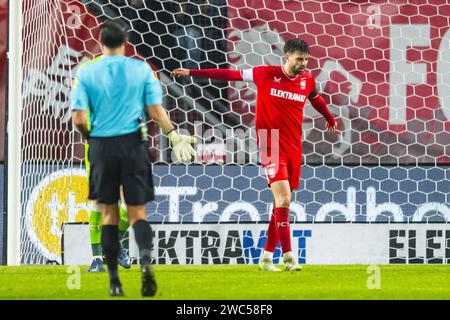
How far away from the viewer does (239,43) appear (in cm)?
1013

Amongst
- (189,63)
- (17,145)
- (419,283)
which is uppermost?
(189,63)

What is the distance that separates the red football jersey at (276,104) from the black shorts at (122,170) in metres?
2.47

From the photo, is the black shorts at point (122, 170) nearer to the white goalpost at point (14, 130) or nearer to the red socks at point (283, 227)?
the red socks at point (283, 227)

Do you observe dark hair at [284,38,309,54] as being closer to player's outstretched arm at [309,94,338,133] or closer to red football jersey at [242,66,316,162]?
red football jersey at [242,66,316,162]

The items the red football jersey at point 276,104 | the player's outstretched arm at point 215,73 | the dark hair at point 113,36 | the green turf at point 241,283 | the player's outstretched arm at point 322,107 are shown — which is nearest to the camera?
the dark hair at point 113,36

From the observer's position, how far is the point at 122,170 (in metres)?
6.14

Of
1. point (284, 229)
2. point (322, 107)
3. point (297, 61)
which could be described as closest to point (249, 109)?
point (322, 107)

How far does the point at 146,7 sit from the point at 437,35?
7.88 feet

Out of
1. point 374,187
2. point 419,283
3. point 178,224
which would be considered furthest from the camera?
point 374,187

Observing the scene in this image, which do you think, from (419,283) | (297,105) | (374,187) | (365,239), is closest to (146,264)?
(419,283)

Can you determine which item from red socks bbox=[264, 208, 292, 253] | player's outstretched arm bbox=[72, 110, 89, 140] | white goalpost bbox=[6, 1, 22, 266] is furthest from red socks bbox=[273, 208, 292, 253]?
player's outstretched arm bbox=[72, 110, 89, 140]

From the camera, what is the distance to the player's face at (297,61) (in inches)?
332

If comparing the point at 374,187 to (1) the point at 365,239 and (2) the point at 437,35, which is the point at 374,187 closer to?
(1) the point at 365,239

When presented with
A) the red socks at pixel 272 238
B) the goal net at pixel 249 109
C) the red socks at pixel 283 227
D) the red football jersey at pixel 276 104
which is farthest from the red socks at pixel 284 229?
the goal net at pixel 249 109
